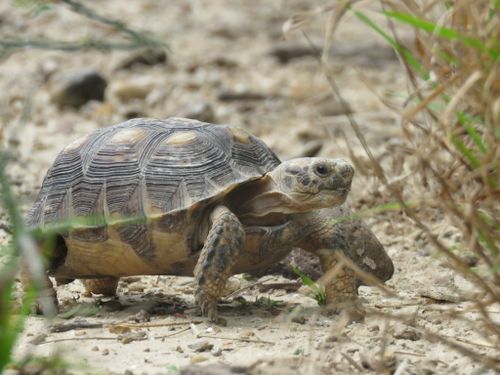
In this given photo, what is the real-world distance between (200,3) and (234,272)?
980 cm

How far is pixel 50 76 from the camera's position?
9.34 m

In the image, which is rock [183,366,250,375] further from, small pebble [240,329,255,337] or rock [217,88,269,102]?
rock [217,88,269,102]

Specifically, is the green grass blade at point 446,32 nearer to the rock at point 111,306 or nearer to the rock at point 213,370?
the rock at point 213,370

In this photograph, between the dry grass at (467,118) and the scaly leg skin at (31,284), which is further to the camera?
the scaly leg skin at (31,284)

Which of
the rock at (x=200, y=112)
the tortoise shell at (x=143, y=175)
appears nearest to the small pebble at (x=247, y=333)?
the tortoise shell at (x=143, y=175)

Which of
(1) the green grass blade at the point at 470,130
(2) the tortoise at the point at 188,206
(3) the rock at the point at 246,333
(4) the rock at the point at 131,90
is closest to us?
(1) the green grass blade at the point at 470,130

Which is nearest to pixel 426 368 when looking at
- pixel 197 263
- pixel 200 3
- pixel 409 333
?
pixel 409 333

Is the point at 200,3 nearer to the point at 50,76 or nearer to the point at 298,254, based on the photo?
the point at 50,76

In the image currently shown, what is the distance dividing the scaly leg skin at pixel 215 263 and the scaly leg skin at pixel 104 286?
0.68 meters

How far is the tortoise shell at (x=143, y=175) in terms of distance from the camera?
144 inches

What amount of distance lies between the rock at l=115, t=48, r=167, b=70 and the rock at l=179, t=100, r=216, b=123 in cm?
225

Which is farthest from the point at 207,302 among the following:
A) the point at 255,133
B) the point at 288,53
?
the point at 288,53

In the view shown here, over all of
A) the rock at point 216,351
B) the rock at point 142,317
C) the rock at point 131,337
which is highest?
the rock at point 142,317

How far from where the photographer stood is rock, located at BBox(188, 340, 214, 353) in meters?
3.13
